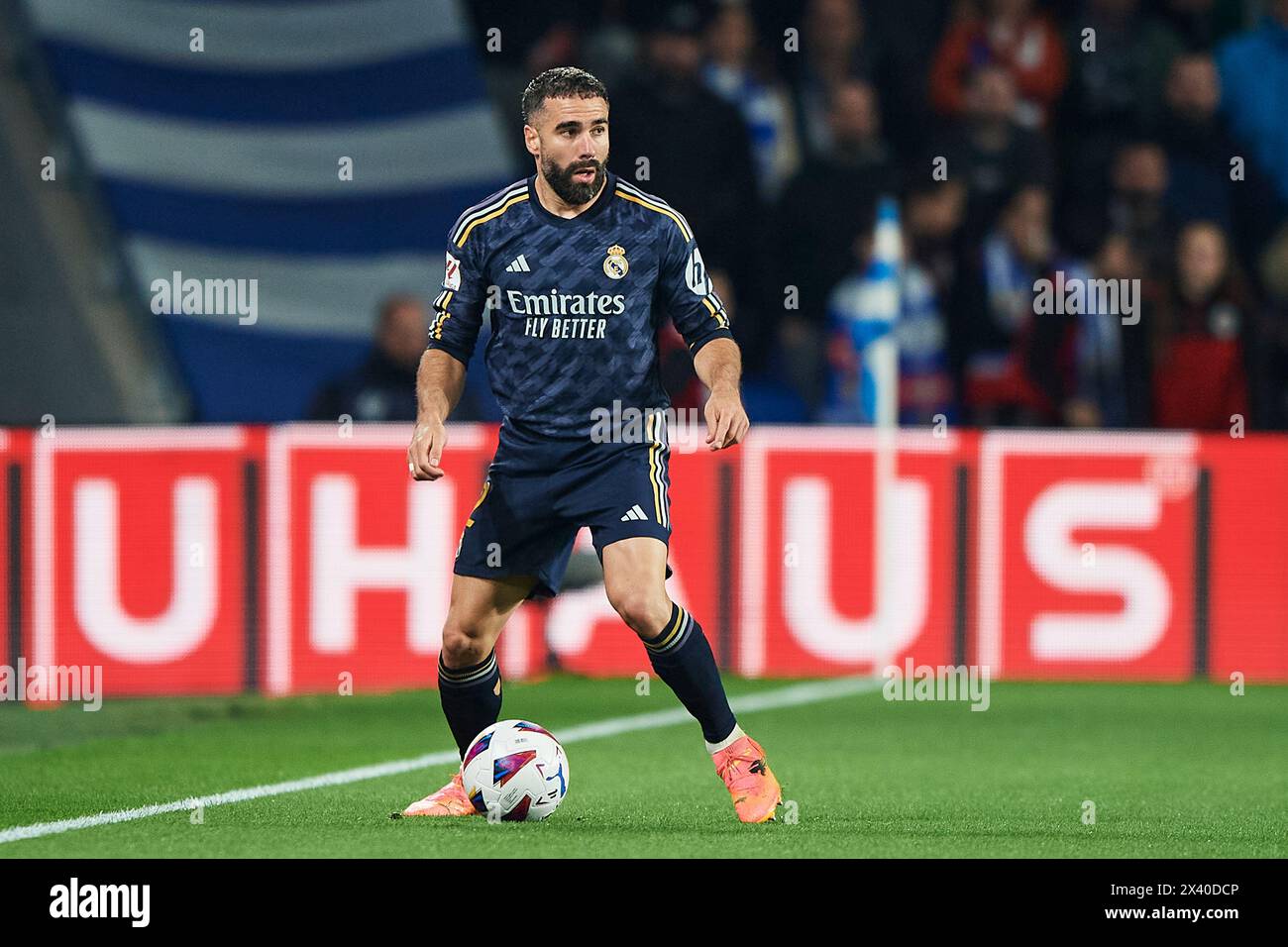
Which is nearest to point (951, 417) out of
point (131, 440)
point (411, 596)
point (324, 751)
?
point (411, 596)

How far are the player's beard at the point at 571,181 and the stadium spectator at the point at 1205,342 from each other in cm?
651

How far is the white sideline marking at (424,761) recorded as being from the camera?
6883 mm

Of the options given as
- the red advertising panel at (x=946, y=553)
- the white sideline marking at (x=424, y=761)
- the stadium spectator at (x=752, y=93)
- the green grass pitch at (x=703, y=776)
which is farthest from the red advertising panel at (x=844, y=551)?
the stadium spectator at (x=752, y=93)

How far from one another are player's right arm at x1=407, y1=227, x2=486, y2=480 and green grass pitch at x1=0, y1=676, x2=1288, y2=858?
1.20m

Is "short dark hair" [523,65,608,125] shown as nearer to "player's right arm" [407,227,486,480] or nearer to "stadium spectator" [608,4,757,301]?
"player's right arm" [407,227,486,480]

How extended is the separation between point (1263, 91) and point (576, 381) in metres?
9.18

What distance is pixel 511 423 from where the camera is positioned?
7102 mm

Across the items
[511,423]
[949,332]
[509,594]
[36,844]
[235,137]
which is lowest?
[36,844]

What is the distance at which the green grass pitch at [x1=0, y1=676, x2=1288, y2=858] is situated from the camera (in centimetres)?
647

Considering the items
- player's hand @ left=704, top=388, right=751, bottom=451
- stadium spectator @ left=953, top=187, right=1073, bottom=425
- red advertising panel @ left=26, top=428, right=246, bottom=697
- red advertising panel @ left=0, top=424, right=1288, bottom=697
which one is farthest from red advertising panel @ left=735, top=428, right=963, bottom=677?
player's hand @ left=704, top=388, right=751, bottom=451

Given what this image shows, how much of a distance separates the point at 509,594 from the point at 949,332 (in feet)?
23.0

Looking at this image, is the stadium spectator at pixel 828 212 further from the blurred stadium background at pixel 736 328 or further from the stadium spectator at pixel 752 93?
the stadium spectator at pixel 752 93

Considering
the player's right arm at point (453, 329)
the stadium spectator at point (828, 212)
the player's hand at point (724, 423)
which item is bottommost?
the player's hand at point (724, 423)

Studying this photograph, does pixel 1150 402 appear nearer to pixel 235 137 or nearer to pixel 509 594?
pixel 235 137
